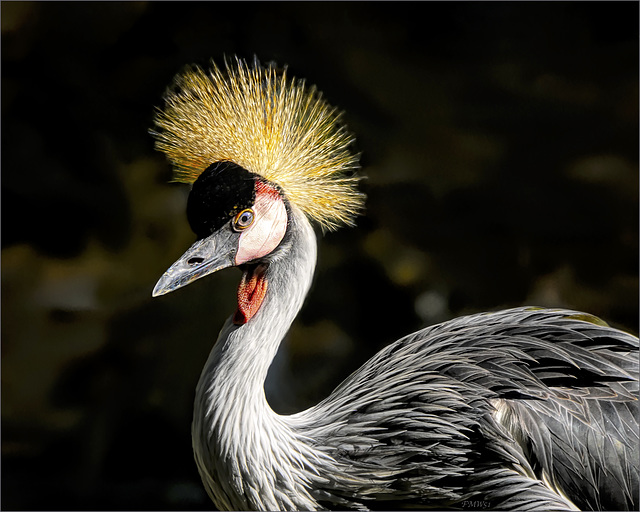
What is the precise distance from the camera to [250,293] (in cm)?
112

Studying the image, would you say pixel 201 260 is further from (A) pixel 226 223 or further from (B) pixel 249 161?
(B) pixel 249 161

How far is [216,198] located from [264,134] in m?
0.15

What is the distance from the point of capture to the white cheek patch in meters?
1.08

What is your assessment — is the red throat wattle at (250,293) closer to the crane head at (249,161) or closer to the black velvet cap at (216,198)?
the crane head at (249,161)

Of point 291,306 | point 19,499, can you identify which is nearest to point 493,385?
point 291,306

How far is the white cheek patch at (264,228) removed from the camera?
1.08 meters

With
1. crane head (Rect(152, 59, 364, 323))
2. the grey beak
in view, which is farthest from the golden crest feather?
the grey beak

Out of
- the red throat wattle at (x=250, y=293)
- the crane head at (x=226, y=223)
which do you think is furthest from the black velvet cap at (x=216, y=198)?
the red throat wattle at (x=250, y=293)

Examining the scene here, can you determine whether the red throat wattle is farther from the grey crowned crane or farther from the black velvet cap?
the black velvet cap

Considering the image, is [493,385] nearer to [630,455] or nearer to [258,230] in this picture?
[630,455]

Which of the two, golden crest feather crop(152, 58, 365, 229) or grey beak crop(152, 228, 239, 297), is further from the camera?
golden crest feather crop(152, 58, 365, 229)

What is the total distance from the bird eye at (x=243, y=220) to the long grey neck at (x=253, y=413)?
0.07 metres

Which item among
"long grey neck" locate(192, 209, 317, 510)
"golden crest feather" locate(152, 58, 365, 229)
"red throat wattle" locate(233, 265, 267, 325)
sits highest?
"golden crest feather" locate(152, 58, 365, 229)

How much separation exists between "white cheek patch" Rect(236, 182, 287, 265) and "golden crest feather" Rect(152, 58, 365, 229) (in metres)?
0.04
